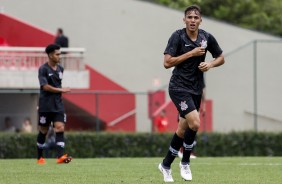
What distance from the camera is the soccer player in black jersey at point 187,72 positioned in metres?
13.5

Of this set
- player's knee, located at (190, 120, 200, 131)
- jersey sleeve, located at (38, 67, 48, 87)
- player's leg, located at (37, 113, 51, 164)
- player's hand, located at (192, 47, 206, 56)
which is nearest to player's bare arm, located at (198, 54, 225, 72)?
player's hand, located at (192, 47, 206, 56)

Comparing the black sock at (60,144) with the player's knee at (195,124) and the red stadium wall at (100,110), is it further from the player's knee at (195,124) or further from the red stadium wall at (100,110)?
the red stadium wall at (100,110)

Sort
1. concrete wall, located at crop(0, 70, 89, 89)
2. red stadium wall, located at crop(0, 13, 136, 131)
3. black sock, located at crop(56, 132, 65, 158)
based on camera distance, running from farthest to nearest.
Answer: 1. concrete wall, located at crop(0, 70, 89, 89)
2. red stadium wall, located at crop(0, 13, 136, 131)
3. black sock, located at crop(56, 132, 65, 158)

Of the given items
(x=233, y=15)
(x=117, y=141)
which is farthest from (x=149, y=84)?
(x=233, y=15)

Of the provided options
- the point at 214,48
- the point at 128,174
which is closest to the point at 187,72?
the point at 214,48

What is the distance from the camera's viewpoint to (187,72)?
13625 mm

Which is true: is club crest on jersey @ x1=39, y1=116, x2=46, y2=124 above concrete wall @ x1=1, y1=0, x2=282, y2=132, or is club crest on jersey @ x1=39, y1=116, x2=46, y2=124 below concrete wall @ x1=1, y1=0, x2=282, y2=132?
below

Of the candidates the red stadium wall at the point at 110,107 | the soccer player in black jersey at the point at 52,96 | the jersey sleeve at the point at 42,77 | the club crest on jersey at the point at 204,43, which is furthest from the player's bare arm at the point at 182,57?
the red stadium wall at the point at 110,107

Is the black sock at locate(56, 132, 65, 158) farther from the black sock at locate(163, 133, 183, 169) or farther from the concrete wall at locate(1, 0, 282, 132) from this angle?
the concrete wall at locate(1, 0, 282, 132)

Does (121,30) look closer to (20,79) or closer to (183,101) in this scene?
(20,79)

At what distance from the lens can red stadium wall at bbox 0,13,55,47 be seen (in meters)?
36.8

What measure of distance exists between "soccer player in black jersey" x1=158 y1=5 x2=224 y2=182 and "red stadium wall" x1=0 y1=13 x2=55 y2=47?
2327 cm

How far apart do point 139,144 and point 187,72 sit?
1546 cm

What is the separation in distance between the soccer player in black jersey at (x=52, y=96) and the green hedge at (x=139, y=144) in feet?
27.4
